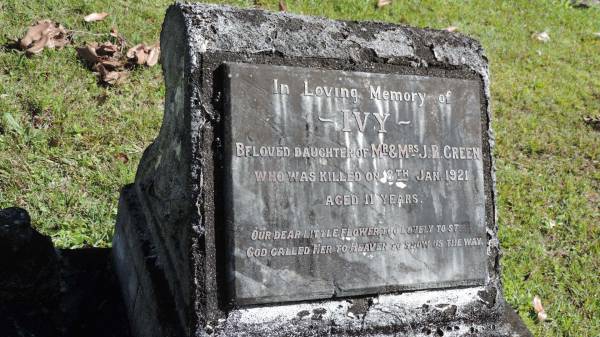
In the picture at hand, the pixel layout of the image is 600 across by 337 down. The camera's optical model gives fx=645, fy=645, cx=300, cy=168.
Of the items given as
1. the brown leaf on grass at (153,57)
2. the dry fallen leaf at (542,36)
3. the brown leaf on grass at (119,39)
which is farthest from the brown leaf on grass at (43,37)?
the dry fallen leaf at (542,36)

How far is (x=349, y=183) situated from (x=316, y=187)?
142 mm

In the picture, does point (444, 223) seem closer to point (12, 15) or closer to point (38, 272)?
point (38, 272)

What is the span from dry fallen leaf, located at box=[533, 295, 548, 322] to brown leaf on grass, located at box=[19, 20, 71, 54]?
3882 millimetres

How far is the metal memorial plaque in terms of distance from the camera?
2367 mm

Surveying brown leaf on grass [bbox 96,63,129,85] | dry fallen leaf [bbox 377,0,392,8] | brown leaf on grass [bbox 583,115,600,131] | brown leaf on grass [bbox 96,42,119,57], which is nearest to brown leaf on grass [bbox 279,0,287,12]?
dry fallen leaf [bbox 377,0,392,8]

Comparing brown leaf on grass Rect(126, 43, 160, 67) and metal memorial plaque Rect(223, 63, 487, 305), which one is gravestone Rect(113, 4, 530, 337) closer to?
metal memorial plaque Rect(223, 63, 487, 305)

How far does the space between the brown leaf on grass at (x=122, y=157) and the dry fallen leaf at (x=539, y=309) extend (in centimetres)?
A: 273

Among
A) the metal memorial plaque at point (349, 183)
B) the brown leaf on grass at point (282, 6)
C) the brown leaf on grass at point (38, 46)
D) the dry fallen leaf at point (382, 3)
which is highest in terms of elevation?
the dry fallen leaf at point (382, 3)

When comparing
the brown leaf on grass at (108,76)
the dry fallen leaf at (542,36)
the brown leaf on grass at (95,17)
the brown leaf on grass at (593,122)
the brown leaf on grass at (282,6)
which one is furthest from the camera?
the dry fallen leaf at (542,36)

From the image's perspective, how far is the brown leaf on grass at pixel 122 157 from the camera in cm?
429

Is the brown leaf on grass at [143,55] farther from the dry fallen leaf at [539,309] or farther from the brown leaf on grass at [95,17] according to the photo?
the dry fallen leaf at [539,309]

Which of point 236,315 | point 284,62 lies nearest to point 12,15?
point 284,62

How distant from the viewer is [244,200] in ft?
7.69

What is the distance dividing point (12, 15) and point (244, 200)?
12.6ft
